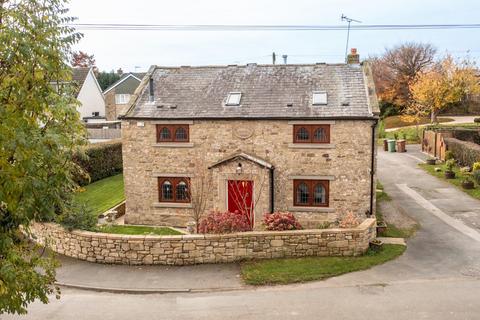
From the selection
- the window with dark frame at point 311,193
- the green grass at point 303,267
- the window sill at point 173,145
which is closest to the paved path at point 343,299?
the green grass at point 303,267

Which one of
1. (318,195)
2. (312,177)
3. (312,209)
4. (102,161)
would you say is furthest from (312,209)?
(102,161)

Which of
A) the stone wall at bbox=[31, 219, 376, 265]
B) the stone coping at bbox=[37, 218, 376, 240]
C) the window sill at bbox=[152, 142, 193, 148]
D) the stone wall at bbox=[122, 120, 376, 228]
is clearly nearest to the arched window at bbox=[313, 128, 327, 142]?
the stone wall at bbox=[122, 120, 376, 228]

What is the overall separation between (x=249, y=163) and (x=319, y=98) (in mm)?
4091

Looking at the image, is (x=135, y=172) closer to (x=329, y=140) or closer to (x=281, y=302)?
(x=329, y=140)

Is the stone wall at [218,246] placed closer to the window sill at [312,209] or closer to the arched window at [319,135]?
the window sill at [312,209]

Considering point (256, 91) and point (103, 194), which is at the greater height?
point (256, 91)

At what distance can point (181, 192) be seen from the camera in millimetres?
20625

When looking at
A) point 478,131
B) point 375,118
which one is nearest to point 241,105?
point 375,118

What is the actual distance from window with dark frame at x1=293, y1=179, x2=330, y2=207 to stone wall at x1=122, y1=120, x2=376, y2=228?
0.20 metres

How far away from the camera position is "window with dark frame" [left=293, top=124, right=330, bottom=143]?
19.0 meters

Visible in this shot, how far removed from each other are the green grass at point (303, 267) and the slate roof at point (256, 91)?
5.89 metres

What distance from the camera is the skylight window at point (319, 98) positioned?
762 inches

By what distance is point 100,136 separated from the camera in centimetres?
3838

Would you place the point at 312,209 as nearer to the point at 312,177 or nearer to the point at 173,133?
the point at 312,177
